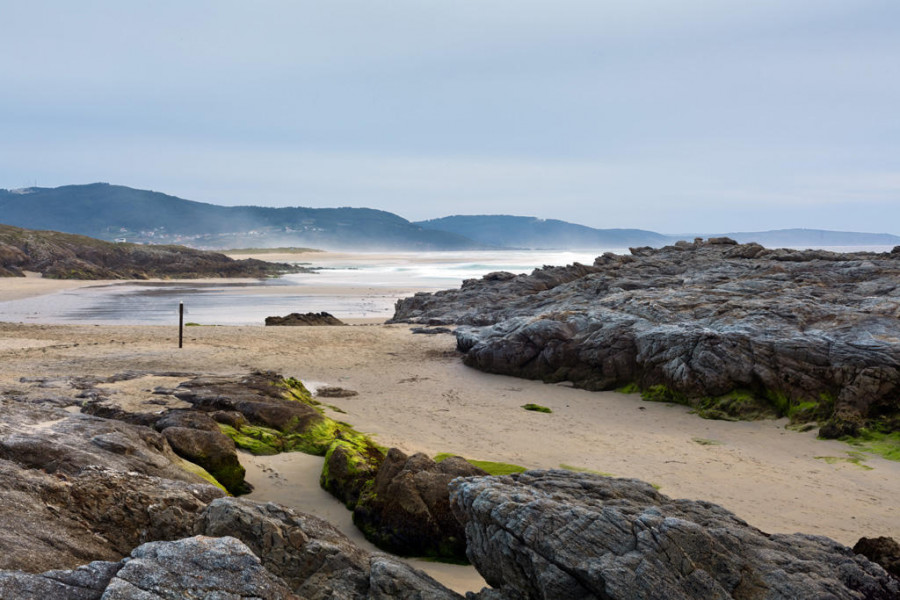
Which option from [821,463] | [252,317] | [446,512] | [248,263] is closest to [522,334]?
[821,463]

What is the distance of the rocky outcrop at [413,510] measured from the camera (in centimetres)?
712

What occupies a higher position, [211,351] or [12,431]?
[12,431]

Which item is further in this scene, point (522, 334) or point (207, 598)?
point (522, 334)

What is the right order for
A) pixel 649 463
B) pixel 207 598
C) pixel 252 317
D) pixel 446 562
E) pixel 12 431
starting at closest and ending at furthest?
pixel 207 598, pixel 12 431, pixel 446 562, pixel 649 463, pixel 252 317

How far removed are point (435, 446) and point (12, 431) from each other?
682cm

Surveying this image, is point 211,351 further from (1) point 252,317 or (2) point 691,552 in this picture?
(2) point 691,552

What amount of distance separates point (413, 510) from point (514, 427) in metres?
6.01

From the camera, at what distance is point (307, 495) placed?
8.62 metres

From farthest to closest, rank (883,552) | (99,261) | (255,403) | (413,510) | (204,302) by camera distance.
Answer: (99,261) < (204,302) < (255,403) < (413,510) < (883,552)

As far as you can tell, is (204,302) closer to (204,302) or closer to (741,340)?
(204,302)

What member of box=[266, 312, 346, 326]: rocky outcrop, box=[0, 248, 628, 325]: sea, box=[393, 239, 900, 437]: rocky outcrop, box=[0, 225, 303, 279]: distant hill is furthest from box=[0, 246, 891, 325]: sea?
box=[393, 239, 900, 437]: rocky outcrop

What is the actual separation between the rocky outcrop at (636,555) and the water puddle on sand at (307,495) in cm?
161

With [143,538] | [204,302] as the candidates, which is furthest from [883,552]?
[204,302]

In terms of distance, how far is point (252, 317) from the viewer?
107ft
